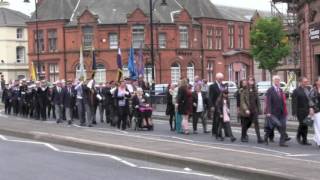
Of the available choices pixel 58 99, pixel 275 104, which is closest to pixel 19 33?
pixel 58 99

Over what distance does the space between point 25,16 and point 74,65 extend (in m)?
27.7

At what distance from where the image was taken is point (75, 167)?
42.9 ft

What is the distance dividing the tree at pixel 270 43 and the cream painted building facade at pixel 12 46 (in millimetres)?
38496

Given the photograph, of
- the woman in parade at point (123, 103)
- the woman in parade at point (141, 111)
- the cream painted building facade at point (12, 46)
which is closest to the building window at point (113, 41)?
the cream painted building facade at point (12, 46)

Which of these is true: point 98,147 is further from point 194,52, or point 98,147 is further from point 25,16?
point 25,16

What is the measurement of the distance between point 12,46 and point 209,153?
274 ft

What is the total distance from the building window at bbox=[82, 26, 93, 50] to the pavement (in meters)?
54.3

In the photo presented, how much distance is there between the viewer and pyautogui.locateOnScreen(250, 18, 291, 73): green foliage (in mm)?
61938

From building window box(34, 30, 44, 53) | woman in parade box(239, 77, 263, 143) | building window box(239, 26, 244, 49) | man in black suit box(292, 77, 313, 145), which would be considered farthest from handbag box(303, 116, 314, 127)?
building window box(239, 26, 244, 49)

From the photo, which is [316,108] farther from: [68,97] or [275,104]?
[68,97]

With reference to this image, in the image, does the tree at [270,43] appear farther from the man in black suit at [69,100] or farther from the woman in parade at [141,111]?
the woman in parade at [141,111]

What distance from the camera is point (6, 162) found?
1398cm

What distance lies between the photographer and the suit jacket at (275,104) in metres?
16.7

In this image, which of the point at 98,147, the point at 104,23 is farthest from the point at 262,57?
the point at 98,147
